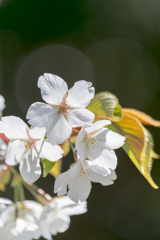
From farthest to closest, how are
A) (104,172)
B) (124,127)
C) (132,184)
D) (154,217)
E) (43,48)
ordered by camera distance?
(43,48)
(132,184)
(154,217)
(124,127)
(104,172)

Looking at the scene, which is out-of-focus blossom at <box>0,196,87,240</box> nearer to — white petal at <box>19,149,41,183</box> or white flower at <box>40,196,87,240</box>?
white flower at <box>40,196,87,240</box>

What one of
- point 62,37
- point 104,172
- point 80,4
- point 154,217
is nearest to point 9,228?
point 104,172

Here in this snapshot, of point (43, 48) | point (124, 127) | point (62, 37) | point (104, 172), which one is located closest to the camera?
point (104, 172)

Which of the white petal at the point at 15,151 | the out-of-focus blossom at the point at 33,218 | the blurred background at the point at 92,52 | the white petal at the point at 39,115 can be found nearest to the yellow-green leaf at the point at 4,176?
the out-of-focus blossom at the point at 33,218

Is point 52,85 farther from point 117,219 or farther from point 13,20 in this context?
point 13,20

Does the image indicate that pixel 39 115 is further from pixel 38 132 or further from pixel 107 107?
pixel 107 107

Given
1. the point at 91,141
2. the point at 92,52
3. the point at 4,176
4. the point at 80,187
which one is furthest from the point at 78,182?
the point at 92,52
